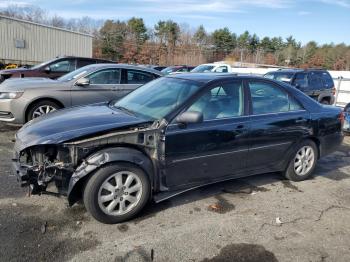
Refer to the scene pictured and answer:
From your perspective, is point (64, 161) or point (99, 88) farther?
point (99, 88)

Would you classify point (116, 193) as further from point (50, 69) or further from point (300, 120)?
point (50, 69)

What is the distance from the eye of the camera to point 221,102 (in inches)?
166

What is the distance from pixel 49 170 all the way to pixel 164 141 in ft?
4.04

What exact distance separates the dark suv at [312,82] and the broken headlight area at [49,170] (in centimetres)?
949

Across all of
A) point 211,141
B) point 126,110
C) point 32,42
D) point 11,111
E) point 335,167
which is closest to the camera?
point 211,141

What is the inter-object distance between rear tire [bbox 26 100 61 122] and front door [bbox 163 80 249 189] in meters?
4.21

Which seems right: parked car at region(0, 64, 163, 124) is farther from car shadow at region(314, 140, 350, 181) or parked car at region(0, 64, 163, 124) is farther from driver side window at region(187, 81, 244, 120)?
car shadow at region(314, 140, 350, 181)

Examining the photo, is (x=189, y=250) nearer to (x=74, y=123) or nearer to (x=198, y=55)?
(x=74, y=123)

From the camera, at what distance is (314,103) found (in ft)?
17.3

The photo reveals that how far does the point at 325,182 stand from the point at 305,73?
24.8 ft

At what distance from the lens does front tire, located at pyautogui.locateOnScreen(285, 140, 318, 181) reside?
16.6 feet

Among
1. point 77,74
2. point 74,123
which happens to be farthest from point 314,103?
point 77,74

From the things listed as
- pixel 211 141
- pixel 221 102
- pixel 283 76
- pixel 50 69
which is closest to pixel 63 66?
pixel 50 69

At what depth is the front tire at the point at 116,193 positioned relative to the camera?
3.47 meters
